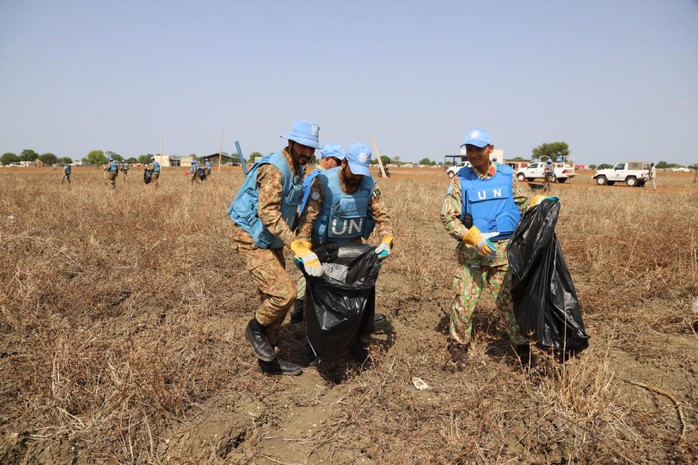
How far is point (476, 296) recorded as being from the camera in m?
2.77

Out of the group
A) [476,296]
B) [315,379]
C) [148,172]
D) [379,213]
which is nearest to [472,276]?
[476,296]

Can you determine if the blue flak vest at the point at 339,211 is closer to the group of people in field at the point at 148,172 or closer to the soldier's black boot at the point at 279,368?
the soldier's black boot at the point at 279,368

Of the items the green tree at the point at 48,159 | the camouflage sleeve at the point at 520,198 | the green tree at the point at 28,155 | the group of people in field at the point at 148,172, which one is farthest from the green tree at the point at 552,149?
the green tree at the point at 28,155

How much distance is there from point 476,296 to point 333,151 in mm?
2610

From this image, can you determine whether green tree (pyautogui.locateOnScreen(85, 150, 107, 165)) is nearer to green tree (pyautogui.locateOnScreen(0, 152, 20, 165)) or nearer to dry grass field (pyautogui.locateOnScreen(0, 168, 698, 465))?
green tree (pyautogui.locateOnScreen(0, 152, 20, 165))

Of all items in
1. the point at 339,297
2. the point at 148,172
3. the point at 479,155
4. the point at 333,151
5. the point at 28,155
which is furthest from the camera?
the point at 28,155

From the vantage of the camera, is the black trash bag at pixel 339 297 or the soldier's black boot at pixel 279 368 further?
the soldier's black boot at pixel 279 368

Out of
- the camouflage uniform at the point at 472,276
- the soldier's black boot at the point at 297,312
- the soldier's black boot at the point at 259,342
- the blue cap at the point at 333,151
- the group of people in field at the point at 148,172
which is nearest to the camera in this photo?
the soldier's black boot at the point at 259,342

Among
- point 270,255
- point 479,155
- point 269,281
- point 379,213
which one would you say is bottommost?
point 269,281

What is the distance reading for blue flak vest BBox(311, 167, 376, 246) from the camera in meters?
2.84

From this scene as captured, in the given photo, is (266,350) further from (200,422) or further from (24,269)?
(24,269)

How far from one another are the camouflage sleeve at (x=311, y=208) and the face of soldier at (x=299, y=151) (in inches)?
11.7

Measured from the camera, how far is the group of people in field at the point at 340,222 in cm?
247

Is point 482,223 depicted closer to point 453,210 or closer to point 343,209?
point 453,210
